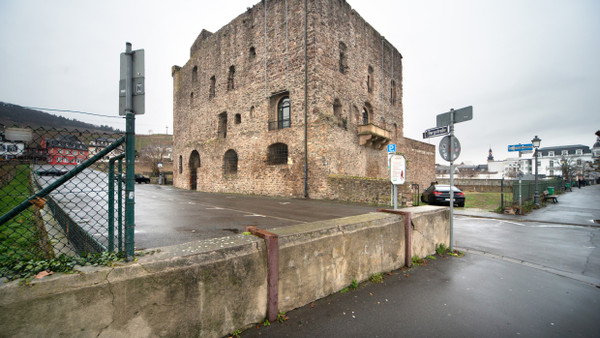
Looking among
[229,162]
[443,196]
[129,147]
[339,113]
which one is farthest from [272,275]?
[229,162]

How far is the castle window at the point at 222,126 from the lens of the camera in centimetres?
2167

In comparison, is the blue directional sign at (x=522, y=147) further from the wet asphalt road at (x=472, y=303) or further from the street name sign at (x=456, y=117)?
the street name sign at (x=456, y=117)

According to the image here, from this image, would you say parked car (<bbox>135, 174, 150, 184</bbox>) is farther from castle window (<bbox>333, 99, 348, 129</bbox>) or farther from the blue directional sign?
the blue directional sign

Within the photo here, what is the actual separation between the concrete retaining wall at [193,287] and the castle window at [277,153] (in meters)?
13.7

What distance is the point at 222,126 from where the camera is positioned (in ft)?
71.8

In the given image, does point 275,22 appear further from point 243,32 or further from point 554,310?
point 554,310

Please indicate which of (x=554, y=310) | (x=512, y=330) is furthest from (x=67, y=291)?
(x=554, y=310)

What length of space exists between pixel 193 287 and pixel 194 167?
997 inches

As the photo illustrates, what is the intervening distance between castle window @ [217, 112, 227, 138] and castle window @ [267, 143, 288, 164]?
6.19 m

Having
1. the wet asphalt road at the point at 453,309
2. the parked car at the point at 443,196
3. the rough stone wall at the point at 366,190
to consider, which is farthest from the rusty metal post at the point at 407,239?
the parked car at the point at 443,196

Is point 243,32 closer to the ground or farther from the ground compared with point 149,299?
farther from the ground

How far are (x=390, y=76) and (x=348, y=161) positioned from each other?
37.3ft

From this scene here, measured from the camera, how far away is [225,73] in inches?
817

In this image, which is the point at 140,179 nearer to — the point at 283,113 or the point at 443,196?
the point at 283,113
